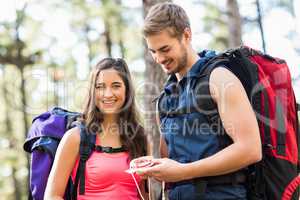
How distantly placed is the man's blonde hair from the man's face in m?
0.03

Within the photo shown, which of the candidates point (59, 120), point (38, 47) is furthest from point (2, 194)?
point (59, 120)

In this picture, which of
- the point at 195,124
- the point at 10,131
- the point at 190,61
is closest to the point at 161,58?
the point at 190,61

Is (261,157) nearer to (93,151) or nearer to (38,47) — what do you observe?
(93,151)

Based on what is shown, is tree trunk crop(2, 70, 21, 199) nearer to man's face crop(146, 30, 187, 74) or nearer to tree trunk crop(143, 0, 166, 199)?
tree trunk crop(143, 0, 166, 199)

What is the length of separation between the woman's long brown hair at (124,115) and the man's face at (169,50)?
2.34ft

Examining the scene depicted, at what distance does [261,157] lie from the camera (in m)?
2.90

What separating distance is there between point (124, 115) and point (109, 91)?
0.29 m

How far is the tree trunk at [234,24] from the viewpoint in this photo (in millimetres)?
11291

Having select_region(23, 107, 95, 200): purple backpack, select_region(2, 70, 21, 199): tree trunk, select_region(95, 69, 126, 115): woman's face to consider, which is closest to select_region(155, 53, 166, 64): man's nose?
select_region(95, 69, 126, 115): woman's face

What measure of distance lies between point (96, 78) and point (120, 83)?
216 millimetres

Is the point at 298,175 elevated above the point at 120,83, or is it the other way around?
the point at 120,83

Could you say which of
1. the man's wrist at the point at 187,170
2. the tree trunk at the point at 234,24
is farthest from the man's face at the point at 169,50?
the tree trunk at the point at 234,24

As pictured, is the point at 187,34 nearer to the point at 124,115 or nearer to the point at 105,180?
the point at 124,115

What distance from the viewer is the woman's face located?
3.82m
